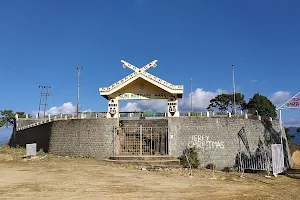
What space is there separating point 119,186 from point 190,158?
Result: 365 inches

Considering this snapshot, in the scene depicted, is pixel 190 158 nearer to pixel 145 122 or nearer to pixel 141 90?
pixel 145 122

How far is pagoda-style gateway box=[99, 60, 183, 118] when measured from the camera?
2197 cm

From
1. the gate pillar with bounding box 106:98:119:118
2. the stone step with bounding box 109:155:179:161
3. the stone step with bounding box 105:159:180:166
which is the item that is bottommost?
the stone step with bounding box 105:159:180:166

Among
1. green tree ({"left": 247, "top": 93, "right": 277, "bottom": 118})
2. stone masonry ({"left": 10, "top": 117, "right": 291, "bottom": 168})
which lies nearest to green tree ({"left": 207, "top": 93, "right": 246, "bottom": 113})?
green tree ({"left": 247, "top": 93, "right": 277, "bottom": 118})

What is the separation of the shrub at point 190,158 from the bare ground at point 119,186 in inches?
95.9

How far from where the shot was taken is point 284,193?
441 inches

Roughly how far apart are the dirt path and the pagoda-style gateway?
726 cm

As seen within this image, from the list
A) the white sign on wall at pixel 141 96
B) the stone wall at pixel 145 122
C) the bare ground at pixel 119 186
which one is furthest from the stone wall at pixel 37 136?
the bare ground at pixel 119 186

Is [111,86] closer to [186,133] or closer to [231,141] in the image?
[186,133]

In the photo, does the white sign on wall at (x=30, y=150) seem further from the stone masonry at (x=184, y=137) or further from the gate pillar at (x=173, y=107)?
the gate pillar at (x=173, y=107)

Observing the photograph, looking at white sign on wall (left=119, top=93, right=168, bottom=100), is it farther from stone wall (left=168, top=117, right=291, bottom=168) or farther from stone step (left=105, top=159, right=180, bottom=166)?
stone step (left=105, top=159, right=180, bottom=166)

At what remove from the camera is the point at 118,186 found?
37.2ft

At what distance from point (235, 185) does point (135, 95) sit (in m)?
Answer: 12.5

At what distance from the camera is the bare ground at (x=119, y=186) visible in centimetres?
977
